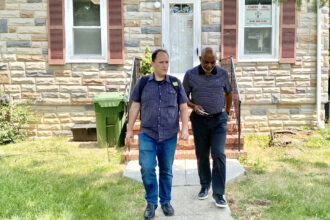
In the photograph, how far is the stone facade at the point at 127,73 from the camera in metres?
8.07

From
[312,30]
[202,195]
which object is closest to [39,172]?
[202,195]

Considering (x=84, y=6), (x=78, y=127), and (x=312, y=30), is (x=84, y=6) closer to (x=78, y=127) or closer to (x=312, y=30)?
(x=78, y=127)

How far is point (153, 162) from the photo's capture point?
3.55 metres

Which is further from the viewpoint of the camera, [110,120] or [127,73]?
[127,73]

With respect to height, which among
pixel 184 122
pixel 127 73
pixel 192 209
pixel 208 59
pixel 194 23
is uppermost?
pixel 194 23

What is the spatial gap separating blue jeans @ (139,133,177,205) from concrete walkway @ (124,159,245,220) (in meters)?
0.30

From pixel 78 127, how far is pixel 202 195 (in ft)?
13.9

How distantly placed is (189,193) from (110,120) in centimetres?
315

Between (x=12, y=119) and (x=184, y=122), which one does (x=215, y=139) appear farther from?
(x=12, y=119)

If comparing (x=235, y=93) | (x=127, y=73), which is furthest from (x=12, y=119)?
(x=235, y=93)

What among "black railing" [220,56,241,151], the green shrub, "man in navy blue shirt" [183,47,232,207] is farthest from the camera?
the green shrub

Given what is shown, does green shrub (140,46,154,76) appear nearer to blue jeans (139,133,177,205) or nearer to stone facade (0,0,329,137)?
stone facade (0,0,329,137)

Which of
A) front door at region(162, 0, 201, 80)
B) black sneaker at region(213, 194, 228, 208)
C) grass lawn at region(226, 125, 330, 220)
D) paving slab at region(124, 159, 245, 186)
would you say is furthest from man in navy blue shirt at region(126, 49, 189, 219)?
front door at region(162, 0, 201, 80)

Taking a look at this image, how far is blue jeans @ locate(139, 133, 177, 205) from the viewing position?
11.6 feet
